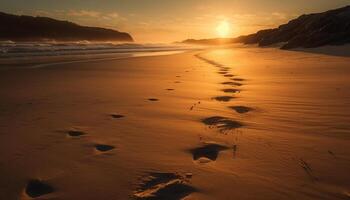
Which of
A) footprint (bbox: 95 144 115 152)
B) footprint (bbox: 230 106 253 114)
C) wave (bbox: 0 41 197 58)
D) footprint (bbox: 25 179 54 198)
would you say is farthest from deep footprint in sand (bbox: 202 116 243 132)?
wave (bbox: 0 41 197 58)

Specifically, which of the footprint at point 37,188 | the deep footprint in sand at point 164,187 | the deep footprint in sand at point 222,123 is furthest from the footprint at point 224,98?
the footprint at point 37,188

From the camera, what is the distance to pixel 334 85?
4691 mm

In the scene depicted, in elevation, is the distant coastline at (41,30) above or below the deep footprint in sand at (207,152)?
above

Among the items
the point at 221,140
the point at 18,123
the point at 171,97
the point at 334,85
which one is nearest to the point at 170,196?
the point at 221,140

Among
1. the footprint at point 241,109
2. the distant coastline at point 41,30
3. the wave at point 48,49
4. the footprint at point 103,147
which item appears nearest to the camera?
the footprint at point 103,147

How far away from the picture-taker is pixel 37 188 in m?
1.70

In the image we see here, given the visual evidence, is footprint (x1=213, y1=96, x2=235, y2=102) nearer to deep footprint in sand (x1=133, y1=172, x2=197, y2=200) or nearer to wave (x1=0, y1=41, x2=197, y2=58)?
deep footprint in sand (x1=133, y1=172, x2=197, y2=200)

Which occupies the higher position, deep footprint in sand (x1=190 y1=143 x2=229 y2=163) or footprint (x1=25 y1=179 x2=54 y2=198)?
deep footprint in sand (x1=190 y1=143 x2=229 y2=163)

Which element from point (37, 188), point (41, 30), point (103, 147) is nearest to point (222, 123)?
point (103, 147)

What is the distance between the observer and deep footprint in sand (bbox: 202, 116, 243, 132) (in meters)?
2.73

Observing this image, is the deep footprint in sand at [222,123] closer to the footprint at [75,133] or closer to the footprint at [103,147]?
the footprint at [103,147]

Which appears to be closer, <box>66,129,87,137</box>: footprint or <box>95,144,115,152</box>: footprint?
<box>95,144,115,152</box>: footprint

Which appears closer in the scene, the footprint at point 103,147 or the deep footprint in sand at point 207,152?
the deep footprint in sand at point 207,152

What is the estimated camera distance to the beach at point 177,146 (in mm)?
1654
